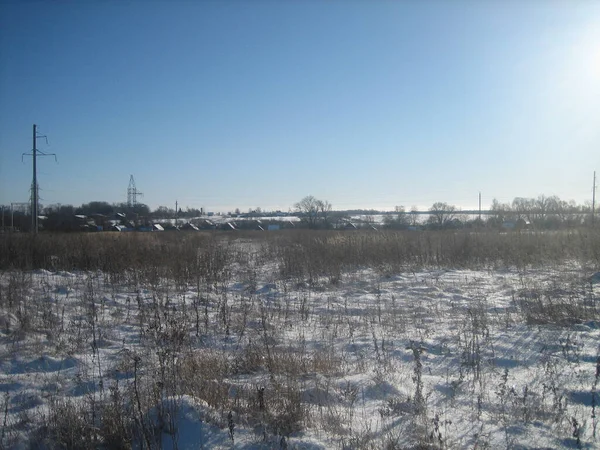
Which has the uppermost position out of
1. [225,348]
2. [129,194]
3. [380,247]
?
[129,194]

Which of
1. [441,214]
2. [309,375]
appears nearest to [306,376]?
[309,375]

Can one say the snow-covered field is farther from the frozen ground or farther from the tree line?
the tree line

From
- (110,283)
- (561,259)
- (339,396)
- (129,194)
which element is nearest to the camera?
(339,396)

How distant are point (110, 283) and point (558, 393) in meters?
9.50

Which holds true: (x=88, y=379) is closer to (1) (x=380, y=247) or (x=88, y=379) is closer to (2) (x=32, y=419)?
(2) (x=32, y=419)

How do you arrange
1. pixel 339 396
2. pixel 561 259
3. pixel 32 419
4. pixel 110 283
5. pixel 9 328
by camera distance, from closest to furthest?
1. pixel 32 419
2. pixel 339 396
3. pixel 9 328
4. pixel 110 283
5. pixel 561 259

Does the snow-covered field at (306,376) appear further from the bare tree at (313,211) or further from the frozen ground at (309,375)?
the bare tree at (313,211)

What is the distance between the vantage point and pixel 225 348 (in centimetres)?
514

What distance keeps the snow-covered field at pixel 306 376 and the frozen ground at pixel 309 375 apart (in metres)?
0.02

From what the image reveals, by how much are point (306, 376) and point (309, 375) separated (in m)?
0.04

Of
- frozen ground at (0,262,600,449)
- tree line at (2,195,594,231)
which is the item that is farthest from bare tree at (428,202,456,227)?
frozen ground at (0,262,600,449)

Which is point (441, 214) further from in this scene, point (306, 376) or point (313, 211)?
point (306, 376)

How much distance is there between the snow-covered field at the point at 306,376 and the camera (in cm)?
291

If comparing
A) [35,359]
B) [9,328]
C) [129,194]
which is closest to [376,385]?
[35,359]
